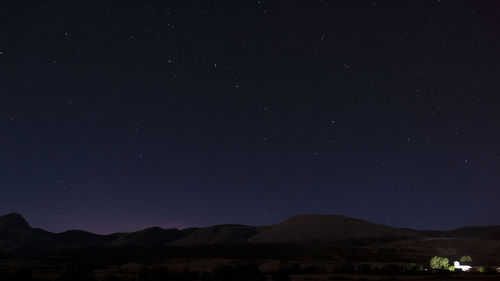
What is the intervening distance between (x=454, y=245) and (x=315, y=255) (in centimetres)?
4449

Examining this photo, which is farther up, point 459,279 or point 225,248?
point 225,248

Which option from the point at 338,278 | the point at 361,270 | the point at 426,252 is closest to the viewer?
the point at 338,278

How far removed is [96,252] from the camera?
161500 mm

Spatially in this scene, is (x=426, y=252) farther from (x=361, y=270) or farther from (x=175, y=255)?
(x=175, y=255)

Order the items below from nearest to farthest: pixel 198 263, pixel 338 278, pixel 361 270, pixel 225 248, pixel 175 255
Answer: pixel 338 278 < pixel 361 270 < pixel 198 263 < pixel 175 255 < pixel 225 248

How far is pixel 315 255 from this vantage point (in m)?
124

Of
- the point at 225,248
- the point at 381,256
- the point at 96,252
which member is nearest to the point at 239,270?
the point at 381,256

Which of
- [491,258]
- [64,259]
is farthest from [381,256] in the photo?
[64,259]

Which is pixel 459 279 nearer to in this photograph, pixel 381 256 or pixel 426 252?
pixel 381 256

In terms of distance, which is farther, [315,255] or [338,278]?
[315,255]

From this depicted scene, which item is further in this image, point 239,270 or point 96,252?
point 96,252

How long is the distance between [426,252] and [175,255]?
65.6m

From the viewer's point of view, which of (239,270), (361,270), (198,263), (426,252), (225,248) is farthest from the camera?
(225,248)

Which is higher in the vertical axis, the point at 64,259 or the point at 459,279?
the point at 64,259
